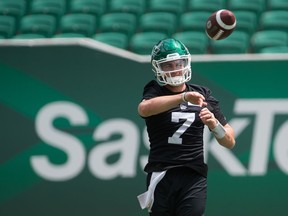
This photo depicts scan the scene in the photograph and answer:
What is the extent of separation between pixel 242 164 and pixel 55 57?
227 cm

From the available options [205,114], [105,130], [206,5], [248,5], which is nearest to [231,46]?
[248,5]

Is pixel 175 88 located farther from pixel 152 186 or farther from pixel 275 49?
pixel 275 49

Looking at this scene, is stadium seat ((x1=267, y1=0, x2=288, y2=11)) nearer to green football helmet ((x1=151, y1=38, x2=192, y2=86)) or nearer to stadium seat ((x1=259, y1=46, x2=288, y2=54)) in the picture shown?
stadium seat ((x1=259, y1=46, x2=288, y2=54))

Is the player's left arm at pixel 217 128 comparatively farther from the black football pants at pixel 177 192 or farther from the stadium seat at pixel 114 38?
the stadium seat at pixel 114 38

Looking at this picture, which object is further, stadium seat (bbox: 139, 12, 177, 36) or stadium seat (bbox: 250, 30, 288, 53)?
stadium seat (bbox: 139, 12, 177, 36)

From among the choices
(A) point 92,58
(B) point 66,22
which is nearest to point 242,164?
(A) point 92,58

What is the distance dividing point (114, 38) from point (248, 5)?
77.3 inches

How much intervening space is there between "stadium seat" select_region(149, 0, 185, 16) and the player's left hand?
601cm

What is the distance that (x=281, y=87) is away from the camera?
7.80 meters

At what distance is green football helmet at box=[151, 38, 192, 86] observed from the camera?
5.11 metres

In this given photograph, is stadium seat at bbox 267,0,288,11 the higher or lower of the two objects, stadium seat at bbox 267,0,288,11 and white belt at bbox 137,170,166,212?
the higher

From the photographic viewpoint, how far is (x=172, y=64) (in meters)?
5.14

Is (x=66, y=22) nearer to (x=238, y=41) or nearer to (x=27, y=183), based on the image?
(x=238, y=41)

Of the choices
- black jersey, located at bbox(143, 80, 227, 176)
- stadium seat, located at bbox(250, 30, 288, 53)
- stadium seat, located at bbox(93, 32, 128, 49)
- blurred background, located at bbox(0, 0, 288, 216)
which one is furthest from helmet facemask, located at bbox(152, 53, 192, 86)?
stadium seat, located at bbox(93, 32, 128, 49)
